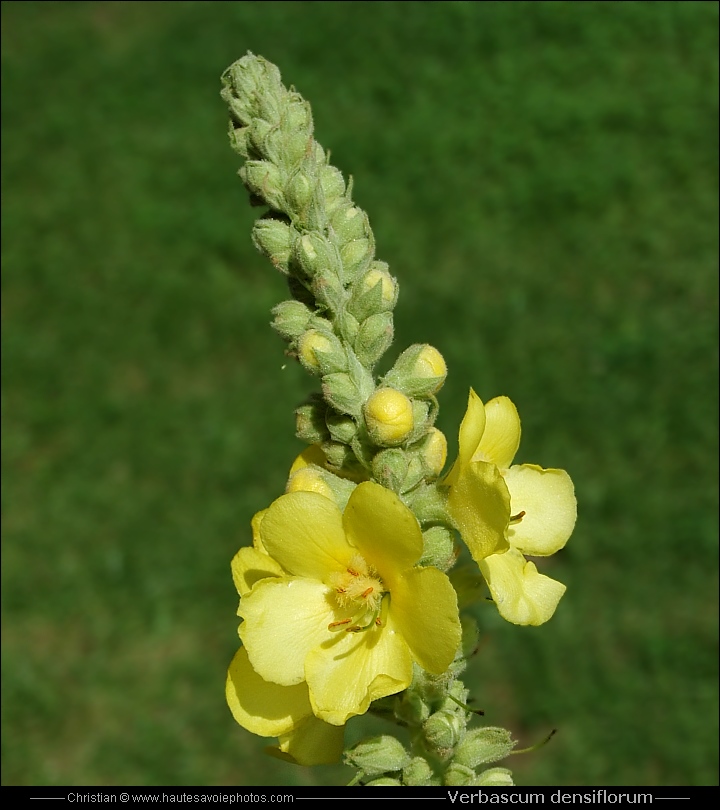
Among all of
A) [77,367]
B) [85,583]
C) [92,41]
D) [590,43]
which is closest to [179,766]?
[85,583]

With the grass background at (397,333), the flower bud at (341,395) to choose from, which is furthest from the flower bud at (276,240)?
the grass background at (397,333)

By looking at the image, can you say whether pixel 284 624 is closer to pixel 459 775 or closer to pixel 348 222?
pixel 459 775

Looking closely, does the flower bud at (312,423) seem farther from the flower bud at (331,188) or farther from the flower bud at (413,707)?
the flower bud at (413,707)

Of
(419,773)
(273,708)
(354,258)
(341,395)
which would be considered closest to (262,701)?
(273,708)

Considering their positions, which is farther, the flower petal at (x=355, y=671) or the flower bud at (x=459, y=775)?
the flower bud at (x=459, y=775)

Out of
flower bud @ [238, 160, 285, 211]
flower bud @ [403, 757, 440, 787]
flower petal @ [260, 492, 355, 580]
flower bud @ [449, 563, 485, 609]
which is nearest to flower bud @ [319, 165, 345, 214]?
flower bud @ [238, 160, 285, 211]

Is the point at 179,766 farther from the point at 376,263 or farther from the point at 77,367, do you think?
the point at 376,263

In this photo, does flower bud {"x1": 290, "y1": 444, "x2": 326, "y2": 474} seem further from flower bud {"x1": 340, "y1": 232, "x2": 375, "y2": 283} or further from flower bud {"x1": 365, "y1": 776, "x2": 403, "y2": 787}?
flower bud {"x1": 365, "y1": 776, "x2": 403, "y2": 787}
